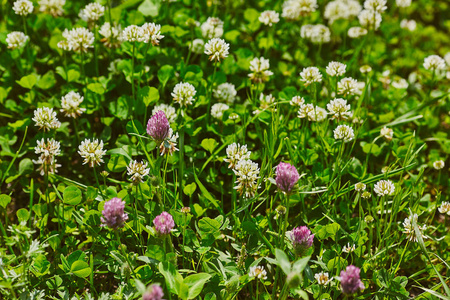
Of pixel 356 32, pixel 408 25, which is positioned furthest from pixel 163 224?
pixel 408 25

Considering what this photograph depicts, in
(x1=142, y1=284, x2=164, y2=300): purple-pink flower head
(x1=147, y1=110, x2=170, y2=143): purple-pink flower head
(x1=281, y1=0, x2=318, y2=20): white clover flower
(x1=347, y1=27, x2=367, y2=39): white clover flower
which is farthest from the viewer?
(x1=347, y1=27, x2=367, y2=39): white clover flower

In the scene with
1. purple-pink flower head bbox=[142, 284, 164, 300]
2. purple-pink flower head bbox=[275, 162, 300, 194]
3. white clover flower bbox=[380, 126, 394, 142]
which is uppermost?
purple-pink flower head bbox=[275, 162, 300, 194]

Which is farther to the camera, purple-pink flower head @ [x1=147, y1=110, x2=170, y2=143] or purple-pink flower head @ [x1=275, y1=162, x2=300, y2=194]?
purple-pink flower head @ [x1=147, y1=110, x2=170, y2=143]

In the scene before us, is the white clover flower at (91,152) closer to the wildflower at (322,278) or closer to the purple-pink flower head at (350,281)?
the wildflower at (322,278)

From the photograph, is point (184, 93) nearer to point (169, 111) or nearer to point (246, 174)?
point (169, 111)

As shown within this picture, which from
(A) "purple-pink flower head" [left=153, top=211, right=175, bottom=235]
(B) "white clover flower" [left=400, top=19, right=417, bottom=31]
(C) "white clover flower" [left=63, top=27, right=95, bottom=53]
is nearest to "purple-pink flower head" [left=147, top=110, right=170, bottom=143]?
(A) "purple-pink flower head" [left=153, top=211, right=175, bottom=235]

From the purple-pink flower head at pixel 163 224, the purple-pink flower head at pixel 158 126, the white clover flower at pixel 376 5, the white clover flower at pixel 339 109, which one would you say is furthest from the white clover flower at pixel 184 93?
the white clover flower at pixel 376 5

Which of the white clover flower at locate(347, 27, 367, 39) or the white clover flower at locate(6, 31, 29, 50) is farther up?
the white clover flower at locate(6, 31, 29, 50)

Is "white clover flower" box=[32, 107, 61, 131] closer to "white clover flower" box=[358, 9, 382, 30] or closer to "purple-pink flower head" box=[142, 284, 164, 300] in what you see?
"purple-pink flower head" box=[142, 284, 164, 300]

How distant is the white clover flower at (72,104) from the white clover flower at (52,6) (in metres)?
0.76

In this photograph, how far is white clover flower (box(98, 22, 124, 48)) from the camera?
2594mm

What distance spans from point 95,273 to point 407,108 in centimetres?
191

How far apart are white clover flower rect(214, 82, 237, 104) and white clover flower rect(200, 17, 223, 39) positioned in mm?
311

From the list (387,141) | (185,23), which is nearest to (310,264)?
(387,141)
